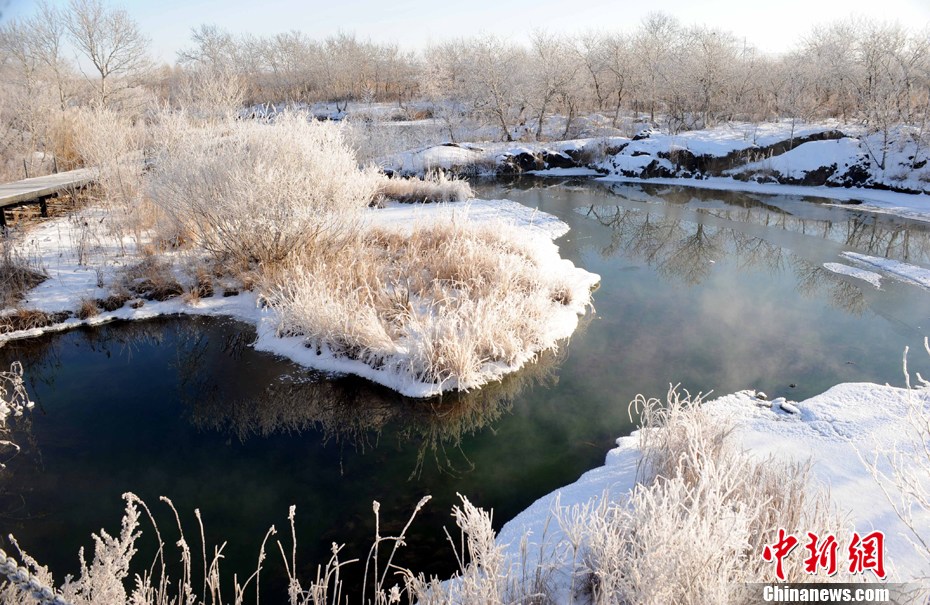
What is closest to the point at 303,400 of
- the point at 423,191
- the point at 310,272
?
the point at 310,272

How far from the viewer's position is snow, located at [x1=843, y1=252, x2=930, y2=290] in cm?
859

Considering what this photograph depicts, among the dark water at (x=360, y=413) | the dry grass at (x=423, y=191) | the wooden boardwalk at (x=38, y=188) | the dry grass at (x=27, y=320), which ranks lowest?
the dark water at (x=360, y=413)

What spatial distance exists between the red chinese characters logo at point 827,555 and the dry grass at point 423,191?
12.1 m

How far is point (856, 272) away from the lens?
9.06 meters

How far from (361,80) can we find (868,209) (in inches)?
1420

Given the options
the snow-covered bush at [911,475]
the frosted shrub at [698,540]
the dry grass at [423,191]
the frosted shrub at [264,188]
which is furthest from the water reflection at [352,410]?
the dry grass at [423,191]

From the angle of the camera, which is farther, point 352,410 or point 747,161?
point 747,161

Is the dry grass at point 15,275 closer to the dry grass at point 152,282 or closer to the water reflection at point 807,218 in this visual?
the dry grass at point 152,282

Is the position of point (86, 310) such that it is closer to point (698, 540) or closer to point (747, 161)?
point (698, 540)

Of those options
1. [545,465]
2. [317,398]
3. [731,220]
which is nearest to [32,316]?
[317,398]

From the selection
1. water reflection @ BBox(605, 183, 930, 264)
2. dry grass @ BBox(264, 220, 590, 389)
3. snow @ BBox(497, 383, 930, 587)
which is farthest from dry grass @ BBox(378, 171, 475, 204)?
snow @ BBox(497, 383, 930, 587)

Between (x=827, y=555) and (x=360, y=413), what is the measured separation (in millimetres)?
3782

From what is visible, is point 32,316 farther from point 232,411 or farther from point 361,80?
point 361,80

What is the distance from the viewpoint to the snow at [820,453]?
3.21m
